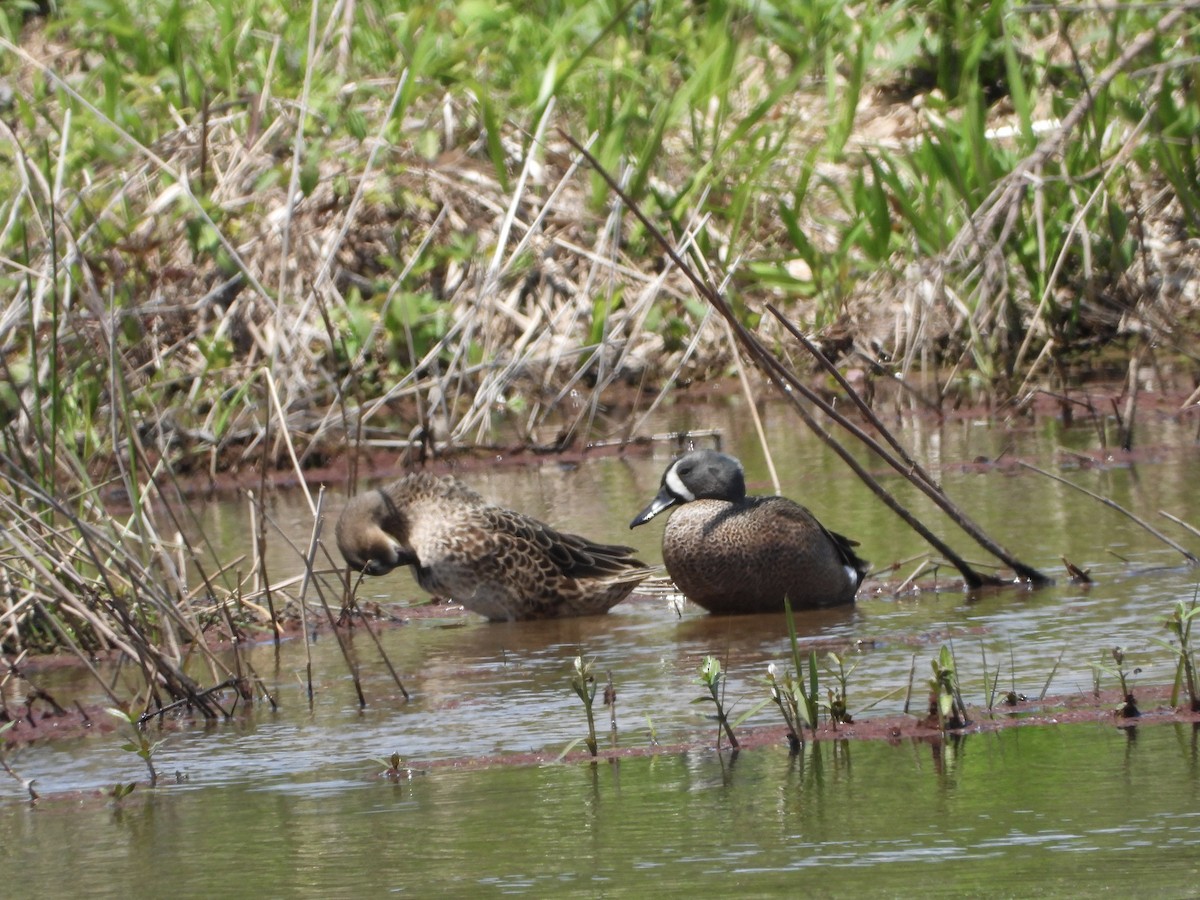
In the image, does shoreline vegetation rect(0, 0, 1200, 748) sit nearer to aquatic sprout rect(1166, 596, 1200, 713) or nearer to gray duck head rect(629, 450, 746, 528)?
gray duck head rect(629, 450, 746, 528)

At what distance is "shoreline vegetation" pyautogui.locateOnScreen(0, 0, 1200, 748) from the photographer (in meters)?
9.38

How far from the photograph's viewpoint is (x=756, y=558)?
19.4ft

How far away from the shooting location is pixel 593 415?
400 inches

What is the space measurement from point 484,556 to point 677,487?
667 millimetres

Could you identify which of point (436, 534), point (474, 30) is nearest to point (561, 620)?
point (436, 534)

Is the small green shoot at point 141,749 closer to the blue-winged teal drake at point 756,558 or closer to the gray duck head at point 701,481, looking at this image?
the blue-winged teal drake at point 756,558

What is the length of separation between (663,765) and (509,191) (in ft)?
24.4

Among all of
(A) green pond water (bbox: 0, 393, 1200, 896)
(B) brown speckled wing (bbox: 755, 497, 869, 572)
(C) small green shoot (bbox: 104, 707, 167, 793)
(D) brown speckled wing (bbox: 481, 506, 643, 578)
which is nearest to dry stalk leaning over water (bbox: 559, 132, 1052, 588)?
(A) green pond water (bbox: 0, 393, 1200, 896)

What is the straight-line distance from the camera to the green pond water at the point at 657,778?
306cm

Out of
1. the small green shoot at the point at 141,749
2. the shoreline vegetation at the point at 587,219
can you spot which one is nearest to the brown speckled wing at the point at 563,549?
the shoreline vegetation at the point at 587,219

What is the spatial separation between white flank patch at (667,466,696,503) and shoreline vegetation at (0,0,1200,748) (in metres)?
2.15

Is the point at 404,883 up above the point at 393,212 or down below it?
below

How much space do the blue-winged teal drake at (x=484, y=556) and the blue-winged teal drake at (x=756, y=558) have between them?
0.55 meters

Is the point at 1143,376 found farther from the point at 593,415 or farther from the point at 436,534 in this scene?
the point at 436,534
